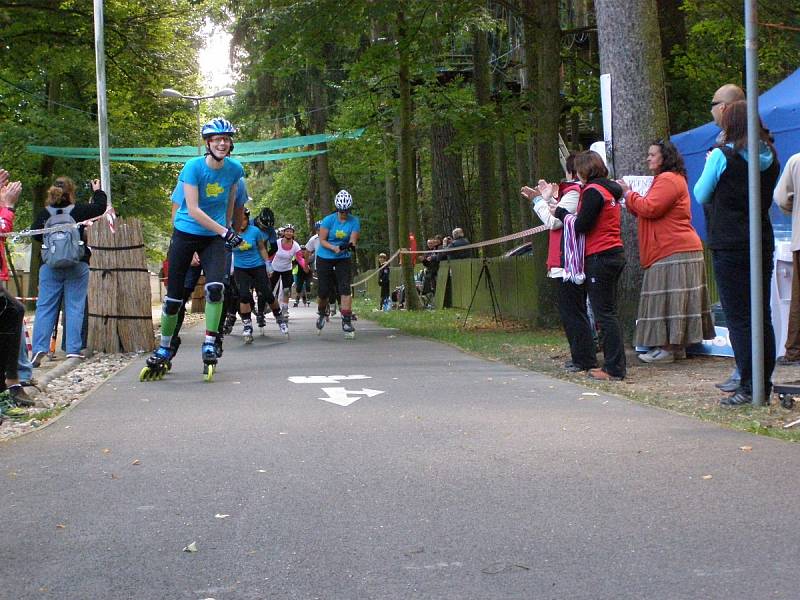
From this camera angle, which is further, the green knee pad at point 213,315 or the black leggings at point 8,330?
the green knee pad at point 213,315

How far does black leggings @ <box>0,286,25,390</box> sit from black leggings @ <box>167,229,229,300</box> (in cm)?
230

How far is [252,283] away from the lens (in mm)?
16672

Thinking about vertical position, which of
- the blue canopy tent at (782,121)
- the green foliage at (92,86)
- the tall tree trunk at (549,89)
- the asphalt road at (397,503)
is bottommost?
the asphalt road at (397,503)

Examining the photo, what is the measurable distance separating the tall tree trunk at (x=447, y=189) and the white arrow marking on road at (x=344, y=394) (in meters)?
18.3

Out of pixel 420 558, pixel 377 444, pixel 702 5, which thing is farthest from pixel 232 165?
pixel 702 5

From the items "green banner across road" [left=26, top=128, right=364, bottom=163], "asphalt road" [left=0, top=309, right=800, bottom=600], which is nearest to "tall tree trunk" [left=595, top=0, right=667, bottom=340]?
"asphalt road" [left=0, top=309, right=800, bottom=600]

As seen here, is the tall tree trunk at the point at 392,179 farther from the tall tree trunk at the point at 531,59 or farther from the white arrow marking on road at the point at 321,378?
the white arrow marking on road at the point at 321,378

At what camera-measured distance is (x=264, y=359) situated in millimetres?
12633

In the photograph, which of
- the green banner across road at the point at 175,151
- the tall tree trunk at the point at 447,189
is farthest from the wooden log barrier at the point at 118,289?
the green banner across road at the point at 175,151

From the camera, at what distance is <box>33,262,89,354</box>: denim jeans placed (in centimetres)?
1261

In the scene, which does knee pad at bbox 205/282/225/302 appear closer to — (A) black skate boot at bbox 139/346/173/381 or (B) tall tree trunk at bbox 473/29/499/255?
(A) black skate boot at bbox 139/346/173/381

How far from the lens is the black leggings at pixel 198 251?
1026cm

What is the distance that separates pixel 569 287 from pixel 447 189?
56.4 ft

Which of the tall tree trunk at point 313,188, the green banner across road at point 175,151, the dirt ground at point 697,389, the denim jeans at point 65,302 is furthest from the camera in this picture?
the tall tree trunk at point 313,188
